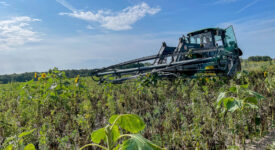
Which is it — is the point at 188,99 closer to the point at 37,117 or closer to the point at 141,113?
the point at 141,113

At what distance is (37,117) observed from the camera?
3.22 meters

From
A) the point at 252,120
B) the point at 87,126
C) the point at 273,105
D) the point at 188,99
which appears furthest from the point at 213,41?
the point at 87,126

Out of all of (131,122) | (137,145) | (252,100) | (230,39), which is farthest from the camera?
(230,39)

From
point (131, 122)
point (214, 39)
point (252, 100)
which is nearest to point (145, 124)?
point (131, 122)

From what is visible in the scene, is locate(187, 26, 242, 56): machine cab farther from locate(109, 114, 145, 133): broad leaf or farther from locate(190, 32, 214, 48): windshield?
locate(109, 114, 145, 133): broad leaf

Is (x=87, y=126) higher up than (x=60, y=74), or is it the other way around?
(x=60, y=74)

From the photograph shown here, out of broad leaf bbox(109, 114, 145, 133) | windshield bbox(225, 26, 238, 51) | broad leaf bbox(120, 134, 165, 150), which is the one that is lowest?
broad leaf bbox(120, 134, 165, 150)

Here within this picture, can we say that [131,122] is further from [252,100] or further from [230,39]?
[230,39]

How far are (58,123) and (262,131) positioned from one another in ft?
8.90

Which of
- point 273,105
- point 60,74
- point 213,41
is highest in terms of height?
point 213,41

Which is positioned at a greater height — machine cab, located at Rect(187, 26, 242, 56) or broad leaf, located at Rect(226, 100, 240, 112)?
machine cab, located at Rect(187, 26, 242, 56)

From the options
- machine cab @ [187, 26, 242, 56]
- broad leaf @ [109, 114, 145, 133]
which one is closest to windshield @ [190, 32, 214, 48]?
machine cab @ [187, 26, 242, 56]

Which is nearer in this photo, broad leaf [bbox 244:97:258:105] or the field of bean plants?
the field of bean plants

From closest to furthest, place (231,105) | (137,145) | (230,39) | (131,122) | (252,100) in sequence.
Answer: (137,145) → (131,122) → (231,105) → (252,100) → (230,39)
